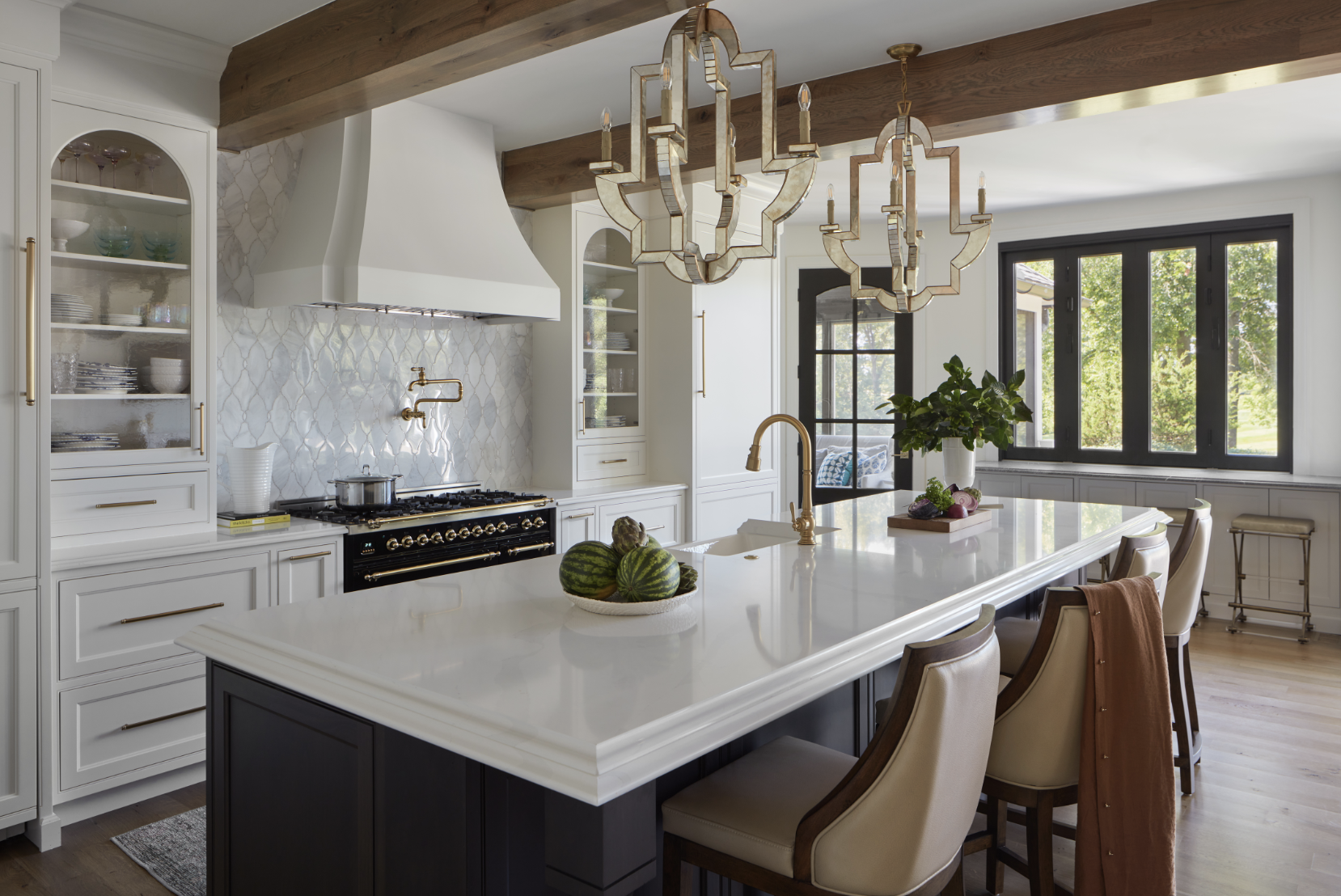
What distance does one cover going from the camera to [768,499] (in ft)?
18.8

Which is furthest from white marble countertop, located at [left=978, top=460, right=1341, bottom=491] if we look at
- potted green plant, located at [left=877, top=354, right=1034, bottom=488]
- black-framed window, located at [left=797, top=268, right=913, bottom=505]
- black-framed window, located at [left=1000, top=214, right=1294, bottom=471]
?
potted green plant, located at [left=877, top=354, right=1034, bottom=488]

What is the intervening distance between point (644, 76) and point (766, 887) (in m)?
1.50

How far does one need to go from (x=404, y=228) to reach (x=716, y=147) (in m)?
2.19

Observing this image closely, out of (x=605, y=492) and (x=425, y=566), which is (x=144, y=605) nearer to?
(x=425, y=566)

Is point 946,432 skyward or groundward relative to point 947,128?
groundward

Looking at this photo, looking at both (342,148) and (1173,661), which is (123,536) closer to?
(342,148)

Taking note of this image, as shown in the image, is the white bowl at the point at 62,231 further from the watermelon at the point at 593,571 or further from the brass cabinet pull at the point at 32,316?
the watermelon at the point at 593,571

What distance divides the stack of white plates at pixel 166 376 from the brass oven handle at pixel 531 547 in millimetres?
1434

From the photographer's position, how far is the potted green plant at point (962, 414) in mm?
3295

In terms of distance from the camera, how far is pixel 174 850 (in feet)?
8.95

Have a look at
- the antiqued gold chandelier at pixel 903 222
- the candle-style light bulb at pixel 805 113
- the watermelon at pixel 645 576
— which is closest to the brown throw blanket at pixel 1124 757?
the watermelon at pixel 645 576

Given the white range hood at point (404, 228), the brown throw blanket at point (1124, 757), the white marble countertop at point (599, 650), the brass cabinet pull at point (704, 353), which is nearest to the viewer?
the white marble countertop at point (599, 650)

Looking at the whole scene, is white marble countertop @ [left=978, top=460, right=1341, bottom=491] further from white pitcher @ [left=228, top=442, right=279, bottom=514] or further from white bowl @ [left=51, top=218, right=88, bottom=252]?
white bowl @ [left=51, top=218, right=88, bottom=252]

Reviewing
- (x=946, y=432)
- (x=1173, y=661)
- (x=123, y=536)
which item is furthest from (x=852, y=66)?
(x=123, y=536)
